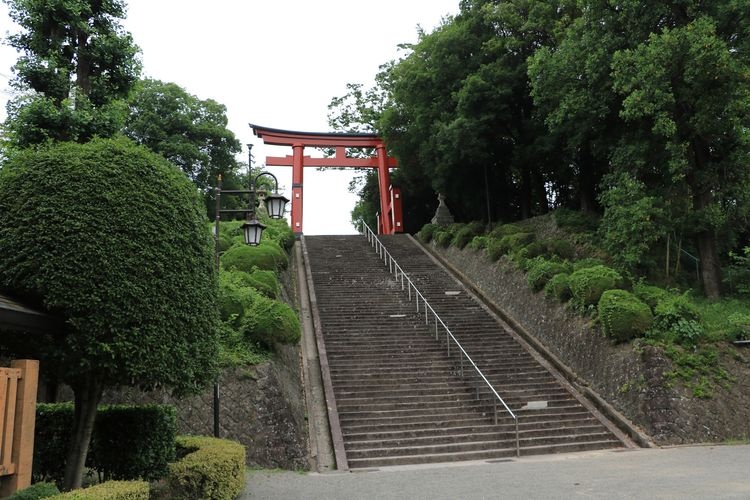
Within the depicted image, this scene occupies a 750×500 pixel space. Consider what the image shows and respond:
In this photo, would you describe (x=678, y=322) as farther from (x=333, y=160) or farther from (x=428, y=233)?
(x=333, y=160)

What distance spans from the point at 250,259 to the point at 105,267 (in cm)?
1089

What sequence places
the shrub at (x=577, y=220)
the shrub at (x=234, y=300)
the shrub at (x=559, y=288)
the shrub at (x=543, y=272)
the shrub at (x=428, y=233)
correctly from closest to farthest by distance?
the shrub at (x=234, y=300) < the shrub at (x=559, y=288) < the shrub at (x=543, y=272) < the shrub at (x=577, y=220) < the shrub at (x=428, y=233)

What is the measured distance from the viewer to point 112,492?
454 centimetres

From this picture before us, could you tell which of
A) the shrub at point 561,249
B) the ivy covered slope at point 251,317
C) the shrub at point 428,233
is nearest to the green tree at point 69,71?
the ivy covered slope at point 251,317

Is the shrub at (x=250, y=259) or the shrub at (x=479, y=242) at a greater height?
the shrub at (x=479, y=242)

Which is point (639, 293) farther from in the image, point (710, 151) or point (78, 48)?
point (78, 48)

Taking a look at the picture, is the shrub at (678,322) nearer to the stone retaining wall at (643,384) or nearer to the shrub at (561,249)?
the stone retaining wall at (643,384)

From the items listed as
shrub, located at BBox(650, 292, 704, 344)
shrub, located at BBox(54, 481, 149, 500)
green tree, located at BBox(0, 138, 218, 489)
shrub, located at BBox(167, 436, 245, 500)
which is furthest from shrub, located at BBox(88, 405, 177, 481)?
shrub, located at BBox(650, 292, 704, 344)

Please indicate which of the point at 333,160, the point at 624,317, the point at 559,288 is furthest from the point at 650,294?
the point at 333,160

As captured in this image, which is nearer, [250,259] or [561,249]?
[250,259]

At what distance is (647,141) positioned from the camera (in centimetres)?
1423

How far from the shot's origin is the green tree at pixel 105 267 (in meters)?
4.91

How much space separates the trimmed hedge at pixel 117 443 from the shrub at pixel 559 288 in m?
10.1

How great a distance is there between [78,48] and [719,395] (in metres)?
13.1
